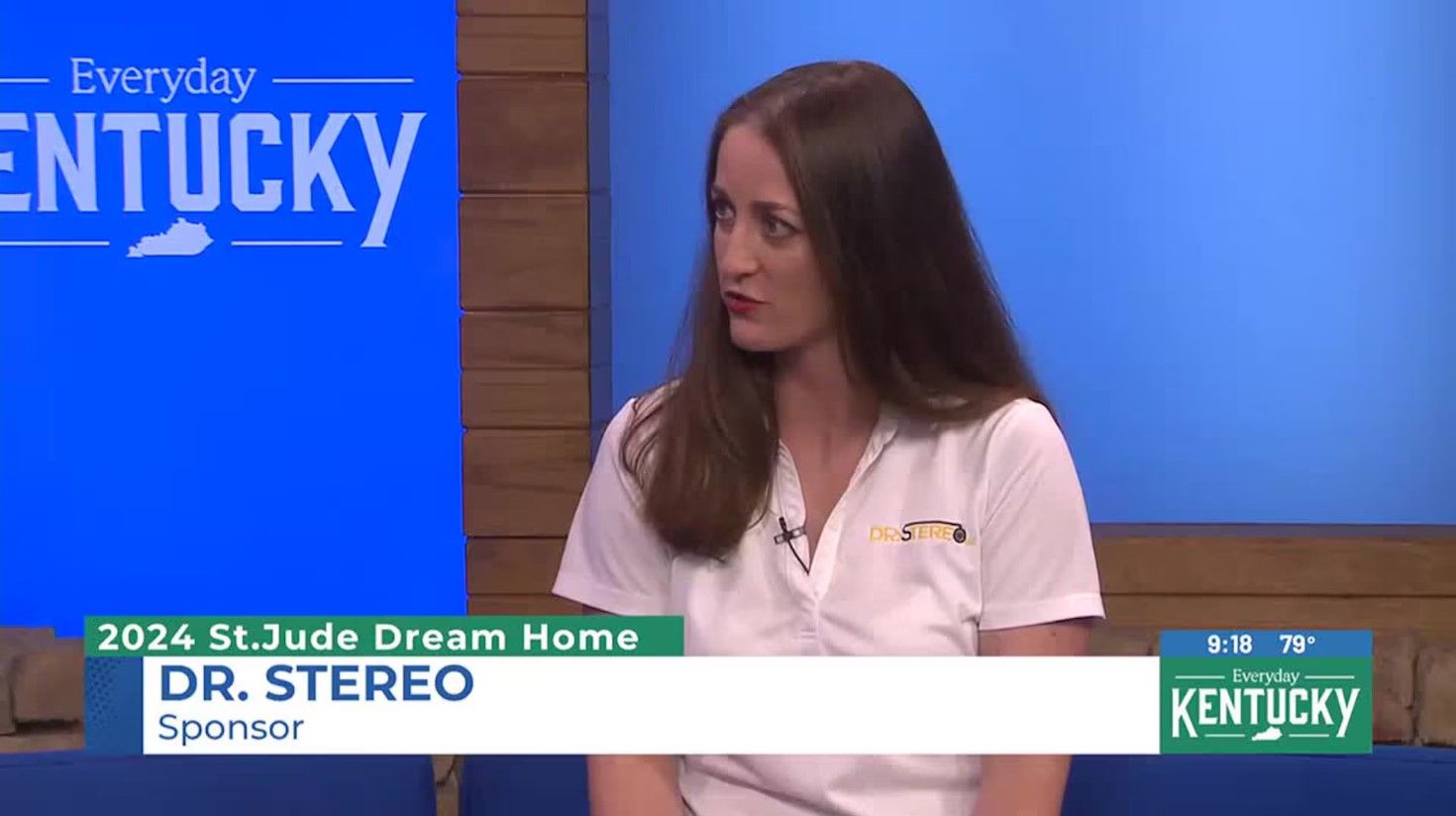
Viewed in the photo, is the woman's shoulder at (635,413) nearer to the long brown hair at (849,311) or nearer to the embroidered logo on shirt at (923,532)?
the long brown hair at (849,311)

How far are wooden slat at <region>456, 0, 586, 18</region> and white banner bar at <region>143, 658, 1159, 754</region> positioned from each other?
1056 millimetres

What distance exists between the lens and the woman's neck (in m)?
1.37

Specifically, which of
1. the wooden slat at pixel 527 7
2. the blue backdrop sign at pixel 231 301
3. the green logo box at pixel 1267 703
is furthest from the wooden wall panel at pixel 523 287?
the green logo box at pixel 1267 703

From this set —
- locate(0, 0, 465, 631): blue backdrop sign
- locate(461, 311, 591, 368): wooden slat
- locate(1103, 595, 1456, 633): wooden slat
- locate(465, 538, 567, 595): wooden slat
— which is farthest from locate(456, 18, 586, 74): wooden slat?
locate(1103, 595, 1456, 633): wooden slat

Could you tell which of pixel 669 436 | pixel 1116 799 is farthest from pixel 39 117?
pixel 1116 799

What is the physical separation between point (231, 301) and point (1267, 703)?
1.46 m

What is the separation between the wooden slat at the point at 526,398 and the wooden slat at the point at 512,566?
14 centimetres

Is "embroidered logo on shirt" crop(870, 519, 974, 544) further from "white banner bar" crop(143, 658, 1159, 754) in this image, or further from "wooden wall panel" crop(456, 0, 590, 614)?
"wooden wall panel" crop(456, 0, 590, 614)

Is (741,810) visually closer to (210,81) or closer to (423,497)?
(423,497)

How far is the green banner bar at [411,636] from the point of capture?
4.15 feet

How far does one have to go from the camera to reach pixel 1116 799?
5.17 feet

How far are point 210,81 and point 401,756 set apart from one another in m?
1.06

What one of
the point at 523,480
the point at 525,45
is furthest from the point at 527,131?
the point at 523,480

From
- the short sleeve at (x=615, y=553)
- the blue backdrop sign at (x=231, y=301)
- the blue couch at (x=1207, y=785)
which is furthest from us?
the blue backdrop sign at (x=231, y=301)
